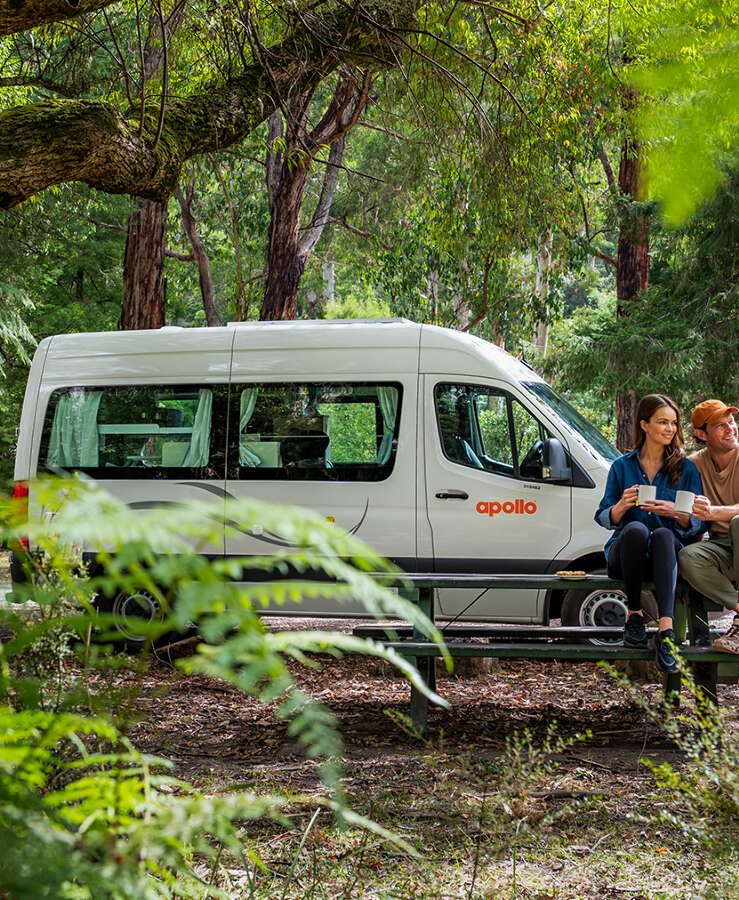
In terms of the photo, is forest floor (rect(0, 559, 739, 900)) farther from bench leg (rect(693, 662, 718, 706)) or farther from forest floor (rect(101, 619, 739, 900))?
bench leg (rect(693, 662, 718, 706))

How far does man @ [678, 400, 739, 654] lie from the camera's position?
5.52 m

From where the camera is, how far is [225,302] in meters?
28.4

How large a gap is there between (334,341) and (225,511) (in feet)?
24.9

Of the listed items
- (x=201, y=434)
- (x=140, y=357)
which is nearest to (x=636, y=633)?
(x=201, y=434)

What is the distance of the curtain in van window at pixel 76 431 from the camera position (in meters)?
9.05

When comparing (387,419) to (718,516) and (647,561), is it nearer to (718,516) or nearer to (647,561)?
(647,561)

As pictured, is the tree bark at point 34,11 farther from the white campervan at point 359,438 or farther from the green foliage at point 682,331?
the green foliage at point 682,331

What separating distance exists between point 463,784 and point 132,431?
17.6 feet

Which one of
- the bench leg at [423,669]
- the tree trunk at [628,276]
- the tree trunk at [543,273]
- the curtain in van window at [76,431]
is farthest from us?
the tree trunk at [628,276]

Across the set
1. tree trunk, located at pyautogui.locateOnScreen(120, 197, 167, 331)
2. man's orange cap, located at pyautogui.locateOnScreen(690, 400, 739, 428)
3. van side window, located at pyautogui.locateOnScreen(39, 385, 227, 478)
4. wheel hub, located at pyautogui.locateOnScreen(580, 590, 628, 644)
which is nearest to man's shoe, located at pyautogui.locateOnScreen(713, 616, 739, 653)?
man's orange cap, located at pyautogui.locateOnScreen(690, 400, 739, 428)

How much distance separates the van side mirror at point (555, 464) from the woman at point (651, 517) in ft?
6.10

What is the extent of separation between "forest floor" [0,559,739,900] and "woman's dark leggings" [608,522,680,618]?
766 mm

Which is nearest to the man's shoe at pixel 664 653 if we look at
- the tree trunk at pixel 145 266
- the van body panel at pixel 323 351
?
the van body panel at pixel 323 351

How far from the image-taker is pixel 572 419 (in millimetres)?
8297
